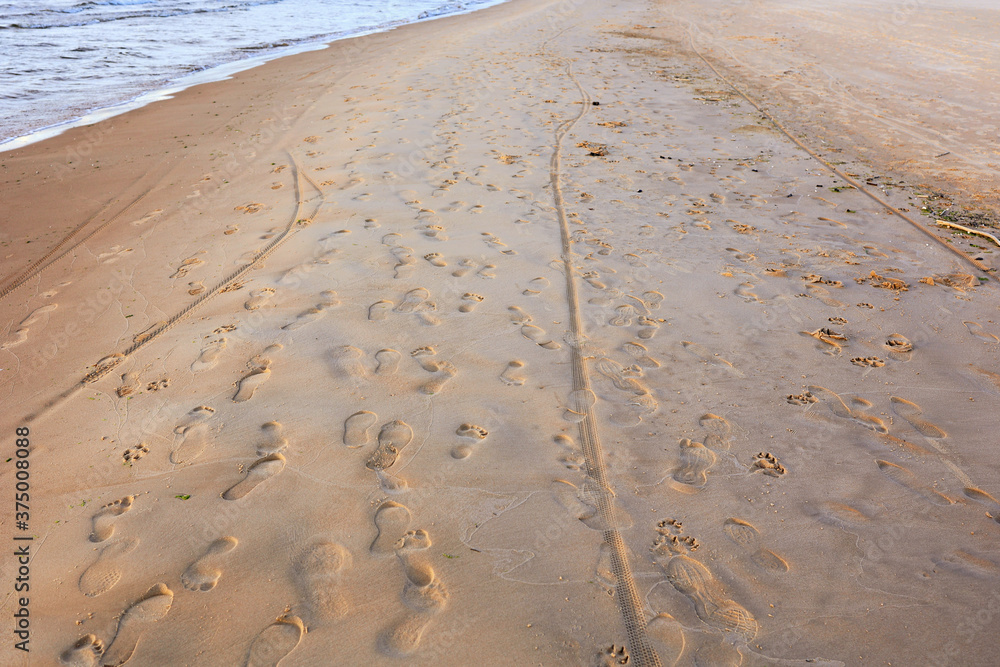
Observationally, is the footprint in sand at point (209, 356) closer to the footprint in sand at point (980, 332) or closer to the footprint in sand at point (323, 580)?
the footprint in sand at point (323, 580)

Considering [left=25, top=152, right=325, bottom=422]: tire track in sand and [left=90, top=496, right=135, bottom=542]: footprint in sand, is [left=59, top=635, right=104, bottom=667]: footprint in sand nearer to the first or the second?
[left=90, top=496, right=135, bottom=542]: footprint in sand

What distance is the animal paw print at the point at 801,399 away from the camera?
10.4 ft

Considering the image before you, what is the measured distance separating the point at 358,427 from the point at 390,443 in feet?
0.69

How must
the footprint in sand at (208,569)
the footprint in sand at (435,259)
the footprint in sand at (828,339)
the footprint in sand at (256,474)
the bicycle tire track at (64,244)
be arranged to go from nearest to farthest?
the footprint in sand at (208,569), the footprint in sand at (256,474), the footprint in sand at (828,339), the footprint in sand at (435,259), the bicycle tire track at (64,244)

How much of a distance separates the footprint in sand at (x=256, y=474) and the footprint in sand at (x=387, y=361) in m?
0.77

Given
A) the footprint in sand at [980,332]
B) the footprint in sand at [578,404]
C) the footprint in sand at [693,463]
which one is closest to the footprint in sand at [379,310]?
the footprint in sand at [578,404]

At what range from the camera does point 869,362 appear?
11.3ft

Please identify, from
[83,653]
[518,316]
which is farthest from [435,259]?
[83,653]

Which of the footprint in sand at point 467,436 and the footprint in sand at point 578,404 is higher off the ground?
the footprint in sand at point 467,436

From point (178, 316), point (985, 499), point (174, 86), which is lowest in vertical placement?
point (985, 499)

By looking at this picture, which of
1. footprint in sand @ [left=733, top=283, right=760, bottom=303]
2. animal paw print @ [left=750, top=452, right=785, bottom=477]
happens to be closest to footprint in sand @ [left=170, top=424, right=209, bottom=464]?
animal paw print @ [left=750, top=452, right=785, bottom=477]

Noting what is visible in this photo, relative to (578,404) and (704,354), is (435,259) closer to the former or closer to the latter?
(578,404)

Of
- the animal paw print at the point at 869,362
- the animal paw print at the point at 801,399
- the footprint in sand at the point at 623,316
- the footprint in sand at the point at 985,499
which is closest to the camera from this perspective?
the footprint in sand at the point at 985,499

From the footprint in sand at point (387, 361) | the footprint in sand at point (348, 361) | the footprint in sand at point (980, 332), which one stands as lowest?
the footprint in sand at point (980, 332)
